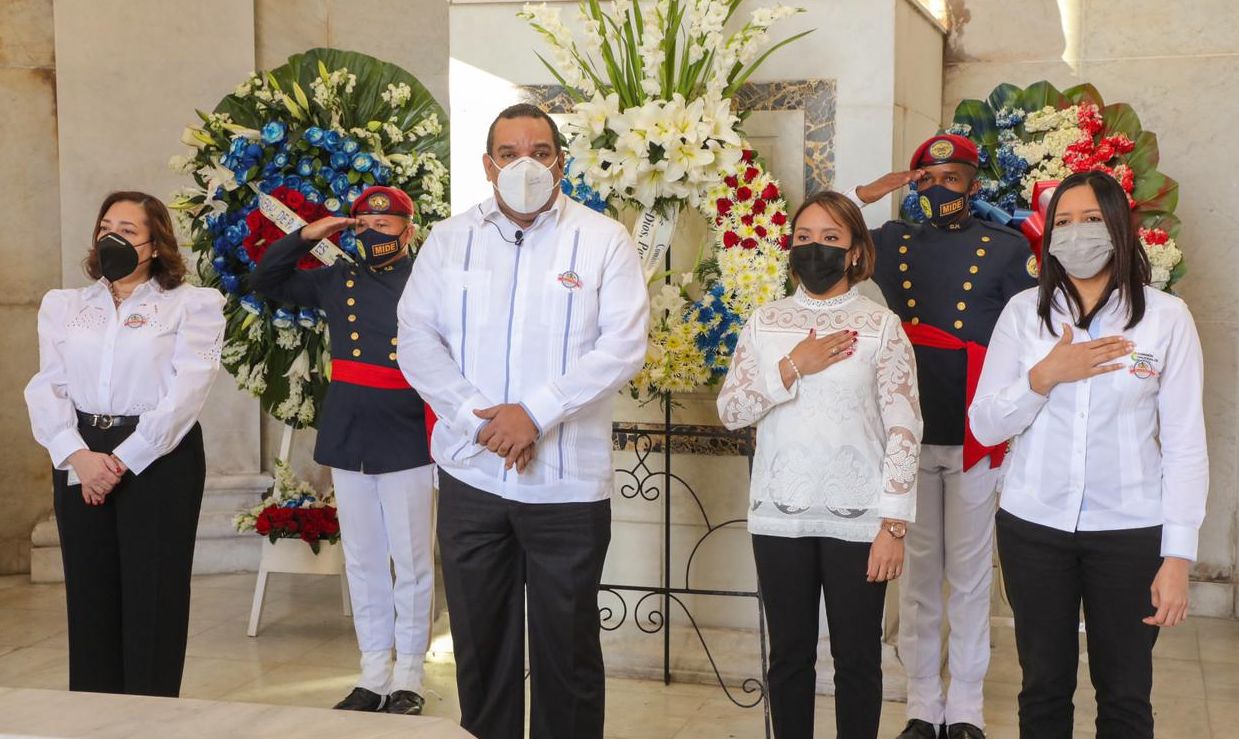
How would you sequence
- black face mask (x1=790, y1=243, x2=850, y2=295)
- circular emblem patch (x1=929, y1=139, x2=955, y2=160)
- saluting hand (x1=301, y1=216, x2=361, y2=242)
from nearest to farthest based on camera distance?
black face mask (x1=790, y1=243, x2=850, y2=295) < circular emblem patch (x1=929, y1=139, x2=955, y2=160) < saluting hand (x1=301, y1=216, x2=361, y2=242)

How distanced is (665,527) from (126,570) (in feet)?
5.73

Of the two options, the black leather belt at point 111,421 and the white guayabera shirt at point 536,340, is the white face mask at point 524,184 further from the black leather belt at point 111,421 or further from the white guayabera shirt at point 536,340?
the black leather belt at point 111,421

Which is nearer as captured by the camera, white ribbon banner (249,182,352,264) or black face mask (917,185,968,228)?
black face mask (917,185,968,228)

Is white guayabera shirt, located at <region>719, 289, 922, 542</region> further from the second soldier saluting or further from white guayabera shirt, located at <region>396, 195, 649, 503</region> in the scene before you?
the second soldier saluting

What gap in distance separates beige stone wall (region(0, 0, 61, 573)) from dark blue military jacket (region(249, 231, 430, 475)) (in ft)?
8.81

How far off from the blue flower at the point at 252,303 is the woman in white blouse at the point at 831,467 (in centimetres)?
220


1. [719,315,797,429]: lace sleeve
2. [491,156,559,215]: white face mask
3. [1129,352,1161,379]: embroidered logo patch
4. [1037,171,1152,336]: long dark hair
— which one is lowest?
[719,315,797,429]: lace sleeve

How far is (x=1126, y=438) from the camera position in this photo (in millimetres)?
2789

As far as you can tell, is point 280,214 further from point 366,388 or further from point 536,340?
point 536,340

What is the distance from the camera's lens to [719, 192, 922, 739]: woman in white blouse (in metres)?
3.18

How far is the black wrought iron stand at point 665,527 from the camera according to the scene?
175 inches

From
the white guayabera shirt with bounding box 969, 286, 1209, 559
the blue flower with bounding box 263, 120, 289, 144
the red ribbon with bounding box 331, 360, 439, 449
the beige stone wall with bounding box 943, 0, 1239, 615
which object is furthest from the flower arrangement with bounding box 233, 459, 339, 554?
the white guayabera shirt with bounding box 969, 286, 1209, 559

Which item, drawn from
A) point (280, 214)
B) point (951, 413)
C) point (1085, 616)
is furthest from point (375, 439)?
point (1085, 616)

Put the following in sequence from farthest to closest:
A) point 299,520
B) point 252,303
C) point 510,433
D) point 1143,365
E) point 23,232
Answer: point 23,232, point 299,520, point 252,303, point 510,433, point 1143,365
